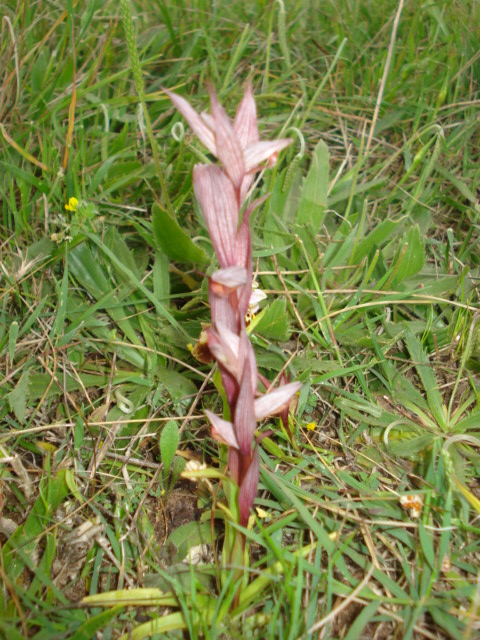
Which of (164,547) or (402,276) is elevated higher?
(402,276)

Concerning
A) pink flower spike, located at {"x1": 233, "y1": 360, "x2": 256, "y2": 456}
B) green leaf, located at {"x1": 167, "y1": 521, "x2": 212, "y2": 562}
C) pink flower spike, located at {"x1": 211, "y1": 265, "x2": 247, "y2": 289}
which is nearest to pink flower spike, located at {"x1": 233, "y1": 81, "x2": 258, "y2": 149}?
pink flower spike, located at {"x1": 211, "y1": 265, "x2": 247, "y2": 289}

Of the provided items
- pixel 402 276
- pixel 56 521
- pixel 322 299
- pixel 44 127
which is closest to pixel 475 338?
pixel 402 276

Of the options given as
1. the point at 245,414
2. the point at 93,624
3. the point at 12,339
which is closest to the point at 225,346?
the point at 245,414

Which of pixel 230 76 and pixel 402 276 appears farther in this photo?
pixel 230 76

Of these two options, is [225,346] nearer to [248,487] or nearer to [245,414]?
[245,414]

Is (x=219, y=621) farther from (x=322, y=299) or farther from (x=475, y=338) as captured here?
(x=475, y=338)

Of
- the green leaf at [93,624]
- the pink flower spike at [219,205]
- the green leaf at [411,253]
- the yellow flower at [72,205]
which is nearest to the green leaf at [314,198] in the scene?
the green leaf at [411,253]

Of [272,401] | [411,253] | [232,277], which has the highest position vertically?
[232,277]
